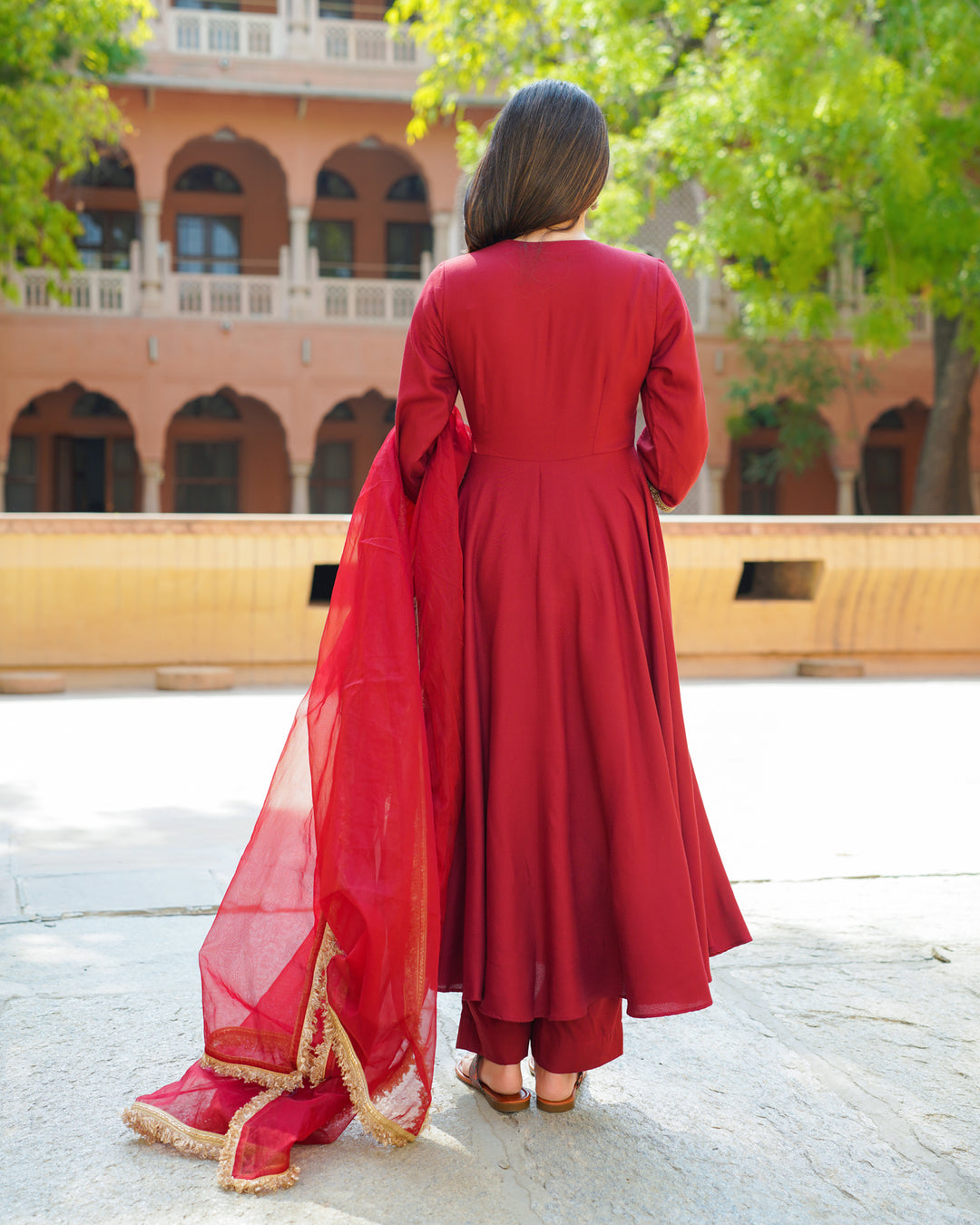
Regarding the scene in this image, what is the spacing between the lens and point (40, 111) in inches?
395

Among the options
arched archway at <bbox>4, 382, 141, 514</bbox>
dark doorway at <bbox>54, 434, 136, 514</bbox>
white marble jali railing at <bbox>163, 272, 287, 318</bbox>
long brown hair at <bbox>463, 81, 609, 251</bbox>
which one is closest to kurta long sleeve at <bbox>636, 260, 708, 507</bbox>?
long brown hair at <bbox>463, 81, 609, 251</bbox>

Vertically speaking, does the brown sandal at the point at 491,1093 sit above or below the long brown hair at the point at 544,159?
below

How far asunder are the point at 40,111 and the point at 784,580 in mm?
7251

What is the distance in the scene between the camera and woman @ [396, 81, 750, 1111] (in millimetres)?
1801

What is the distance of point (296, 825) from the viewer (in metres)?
1.88

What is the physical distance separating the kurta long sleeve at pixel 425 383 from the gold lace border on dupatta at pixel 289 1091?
0.77 meters

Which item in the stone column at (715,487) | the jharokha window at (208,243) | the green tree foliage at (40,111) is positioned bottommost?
the stone column at (715,487)

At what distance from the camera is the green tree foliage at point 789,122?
916 cm

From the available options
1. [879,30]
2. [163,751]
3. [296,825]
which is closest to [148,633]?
[163,751]

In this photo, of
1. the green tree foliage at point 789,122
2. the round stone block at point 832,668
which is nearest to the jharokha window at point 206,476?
the green tree foliage at point 789,122

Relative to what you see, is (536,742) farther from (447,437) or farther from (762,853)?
(762,853)

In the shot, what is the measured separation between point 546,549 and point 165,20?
51.4ft

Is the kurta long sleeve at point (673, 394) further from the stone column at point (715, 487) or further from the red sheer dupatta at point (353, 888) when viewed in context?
the stone column at point (715, 487)

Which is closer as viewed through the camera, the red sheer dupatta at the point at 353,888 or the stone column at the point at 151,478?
the red sheer dupatta at the point at 353,888
